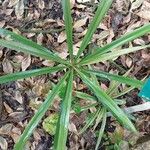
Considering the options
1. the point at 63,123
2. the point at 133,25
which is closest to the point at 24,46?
the point at 63,123

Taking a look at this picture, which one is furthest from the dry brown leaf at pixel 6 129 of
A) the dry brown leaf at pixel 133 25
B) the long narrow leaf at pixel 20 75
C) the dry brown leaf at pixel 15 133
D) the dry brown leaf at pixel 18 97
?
the dry brown leaf at pixel 133 25

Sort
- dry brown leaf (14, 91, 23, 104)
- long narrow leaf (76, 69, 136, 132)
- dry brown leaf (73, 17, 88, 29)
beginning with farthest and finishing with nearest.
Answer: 1. dry brown leaf (73, 17, 88, 29)
2. dry brown leaf (14, 91, 23, 104)
3. long narrow leaf (76, 69, 136, 132)

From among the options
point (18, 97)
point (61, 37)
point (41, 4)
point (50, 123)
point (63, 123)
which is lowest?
point (63, 123)

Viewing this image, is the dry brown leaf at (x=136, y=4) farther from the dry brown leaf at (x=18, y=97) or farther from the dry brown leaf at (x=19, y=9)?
the dry brown leaf at (x=18, y=97)

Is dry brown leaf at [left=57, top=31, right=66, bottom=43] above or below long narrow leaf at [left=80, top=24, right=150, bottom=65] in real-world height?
above

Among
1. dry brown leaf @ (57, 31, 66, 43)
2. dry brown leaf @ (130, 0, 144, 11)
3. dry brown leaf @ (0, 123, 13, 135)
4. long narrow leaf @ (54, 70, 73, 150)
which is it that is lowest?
long narrow leaf @ (54, 70, 73, 150)

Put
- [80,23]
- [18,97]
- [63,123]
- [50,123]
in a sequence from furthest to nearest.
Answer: [80,23] → [18,97] → [50,123] → [63,123]

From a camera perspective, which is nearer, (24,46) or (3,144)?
(24,46)

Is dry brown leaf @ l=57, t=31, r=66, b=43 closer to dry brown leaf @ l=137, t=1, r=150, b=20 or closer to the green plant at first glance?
dry brown leaf @ l=137, t=1, r=150, b=20

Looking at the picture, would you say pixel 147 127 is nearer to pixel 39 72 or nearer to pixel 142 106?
pixel 142 106

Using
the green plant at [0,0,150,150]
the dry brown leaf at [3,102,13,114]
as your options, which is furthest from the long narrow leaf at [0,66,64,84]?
the dry brown leaf at [3,102,13,114]

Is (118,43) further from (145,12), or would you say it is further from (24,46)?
(145,12)
